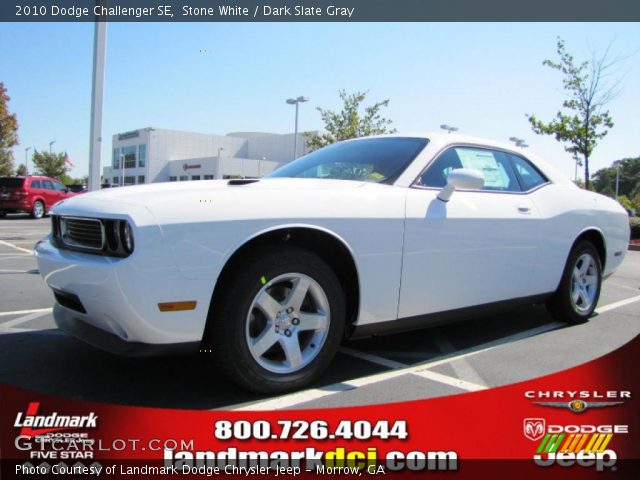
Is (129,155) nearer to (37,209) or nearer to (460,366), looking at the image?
(37,209)

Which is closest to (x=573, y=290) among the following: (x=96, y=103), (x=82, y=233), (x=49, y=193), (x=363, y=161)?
(x=363, y=161)

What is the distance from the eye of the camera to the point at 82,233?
2.61 meters

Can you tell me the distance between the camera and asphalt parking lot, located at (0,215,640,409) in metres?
2.63

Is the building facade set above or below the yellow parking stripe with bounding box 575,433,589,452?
above

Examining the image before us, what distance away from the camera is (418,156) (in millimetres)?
3342

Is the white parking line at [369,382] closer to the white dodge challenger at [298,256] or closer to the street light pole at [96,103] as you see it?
the white dodge challenger at [298,256]

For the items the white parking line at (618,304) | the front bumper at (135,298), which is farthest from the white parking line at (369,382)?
the white parking line at (618,304)

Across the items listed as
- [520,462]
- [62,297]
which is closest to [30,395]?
[62,297]

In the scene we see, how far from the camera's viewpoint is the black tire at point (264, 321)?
2414 millimetres

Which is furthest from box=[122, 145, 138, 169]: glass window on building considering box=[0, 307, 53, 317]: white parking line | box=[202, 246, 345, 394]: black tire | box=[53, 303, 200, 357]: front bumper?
box=[202, 246, 345, 394]: black tire

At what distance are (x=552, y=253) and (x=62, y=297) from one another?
338 cm

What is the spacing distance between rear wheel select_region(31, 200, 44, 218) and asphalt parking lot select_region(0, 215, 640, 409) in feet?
51.5

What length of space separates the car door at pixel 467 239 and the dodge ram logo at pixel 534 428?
3.28 feet

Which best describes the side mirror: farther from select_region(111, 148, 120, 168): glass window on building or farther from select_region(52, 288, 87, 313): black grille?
select_region(111, 148, 120, 168): glass window on building
